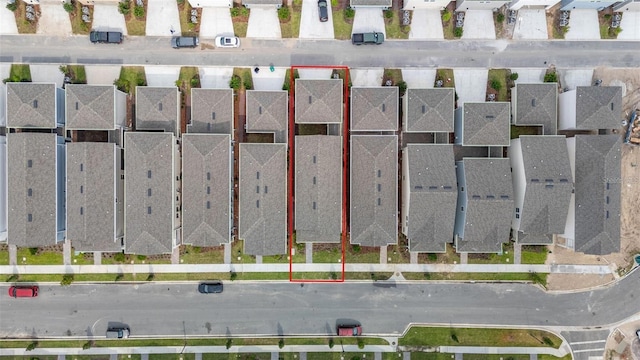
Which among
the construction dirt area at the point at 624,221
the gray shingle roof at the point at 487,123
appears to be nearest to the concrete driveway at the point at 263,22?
the gray shingle roof at the point at 487,123

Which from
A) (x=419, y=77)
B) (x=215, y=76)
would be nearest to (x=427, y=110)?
(x=419, y=77)

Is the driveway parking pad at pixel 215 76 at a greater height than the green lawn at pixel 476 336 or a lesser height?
greater

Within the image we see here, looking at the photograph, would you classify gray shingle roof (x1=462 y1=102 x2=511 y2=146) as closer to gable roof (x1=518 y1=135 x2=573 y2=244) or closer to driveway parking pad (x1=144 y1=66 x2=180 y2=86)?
gable roof (x1=518 y1=135 x2=573 y2=244)

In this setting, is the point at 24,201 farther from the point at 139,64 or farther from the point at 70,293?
the point at 139,64

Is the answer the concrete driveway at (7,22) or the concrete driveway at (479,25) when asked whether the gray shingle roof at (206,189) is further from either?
A: the concrete driveway at (479,25)

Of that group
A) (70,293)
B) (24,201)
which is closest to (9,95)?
(24,201)

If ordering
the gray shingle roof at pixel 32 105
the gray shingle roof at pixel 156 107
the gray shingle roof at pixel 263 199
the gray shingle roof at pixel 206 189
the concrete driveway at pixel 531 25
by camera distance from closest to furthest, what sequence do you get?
1. the gray shingle roof at pixel 32 105
2. the gray shingle roof at pixel 206 189
3. the gray shingle roof at pixel 156 107
4. the gray shingle roof at pixel 263 199
5. the concrete driveway at pixel 531 25
